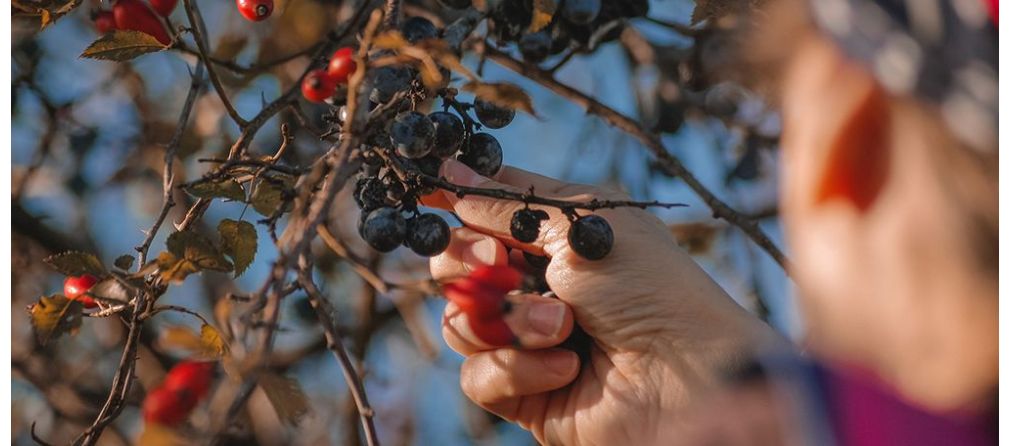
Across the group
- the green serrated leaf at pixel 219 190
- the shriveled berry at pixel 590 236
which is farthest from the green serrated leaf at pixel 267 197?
the shriveled berry at pixel 590 236

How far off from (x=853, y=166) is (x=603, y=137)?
1986mm

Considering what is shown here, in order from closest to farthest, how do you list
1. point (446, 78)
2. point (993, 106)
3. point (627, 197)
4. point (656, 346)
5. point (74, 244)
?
point (993, 106) < point (446, 78) < point (656, 346) < point (627, 197) < point (74, 244)

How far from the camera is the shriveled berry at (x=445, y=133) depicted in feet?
4.11

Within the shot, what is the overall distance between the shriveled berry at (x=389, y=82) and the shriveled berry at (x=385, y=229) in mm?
141

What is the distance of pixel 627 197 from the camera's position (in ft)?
5.38

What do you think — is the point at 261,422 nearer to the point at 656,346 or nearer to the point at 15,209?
the point at 15,209

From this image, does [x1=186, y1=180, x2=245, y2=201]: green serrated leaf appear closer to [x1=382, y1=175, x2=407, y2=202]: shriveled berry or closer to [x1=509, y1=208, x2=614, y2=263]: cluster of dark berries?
[x1=382, y1=175, x2=407, y2=202]: shriveled berry

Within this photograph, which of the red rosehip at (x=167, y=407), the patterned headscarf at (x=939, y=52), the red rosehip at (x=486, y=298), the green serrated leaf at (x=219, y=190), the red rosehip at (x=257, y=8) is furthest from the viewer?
the red rosehip at (x=257, y=8)

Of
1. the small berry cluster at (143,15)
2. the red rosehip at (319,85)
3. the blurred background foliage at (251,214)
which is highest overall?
the red rosehip at (319,85)

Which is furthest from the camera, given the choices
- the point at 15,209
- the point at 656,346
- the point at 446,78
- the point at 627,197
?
the point at 15,209

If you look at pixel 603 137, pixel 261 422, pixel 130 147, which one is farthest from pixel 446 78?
pixel 261 422

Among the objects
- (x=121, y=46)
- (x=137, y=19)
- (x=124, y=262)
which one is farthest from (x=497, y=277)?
(x=137, y=19)

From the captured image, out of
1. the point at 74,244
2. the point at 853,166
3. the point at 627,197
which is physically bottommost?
the point at 74,244

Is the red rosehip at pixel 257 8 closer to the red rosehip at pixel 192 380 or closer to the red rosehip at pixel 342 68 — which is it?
the red rosehip at pixel 342 68
